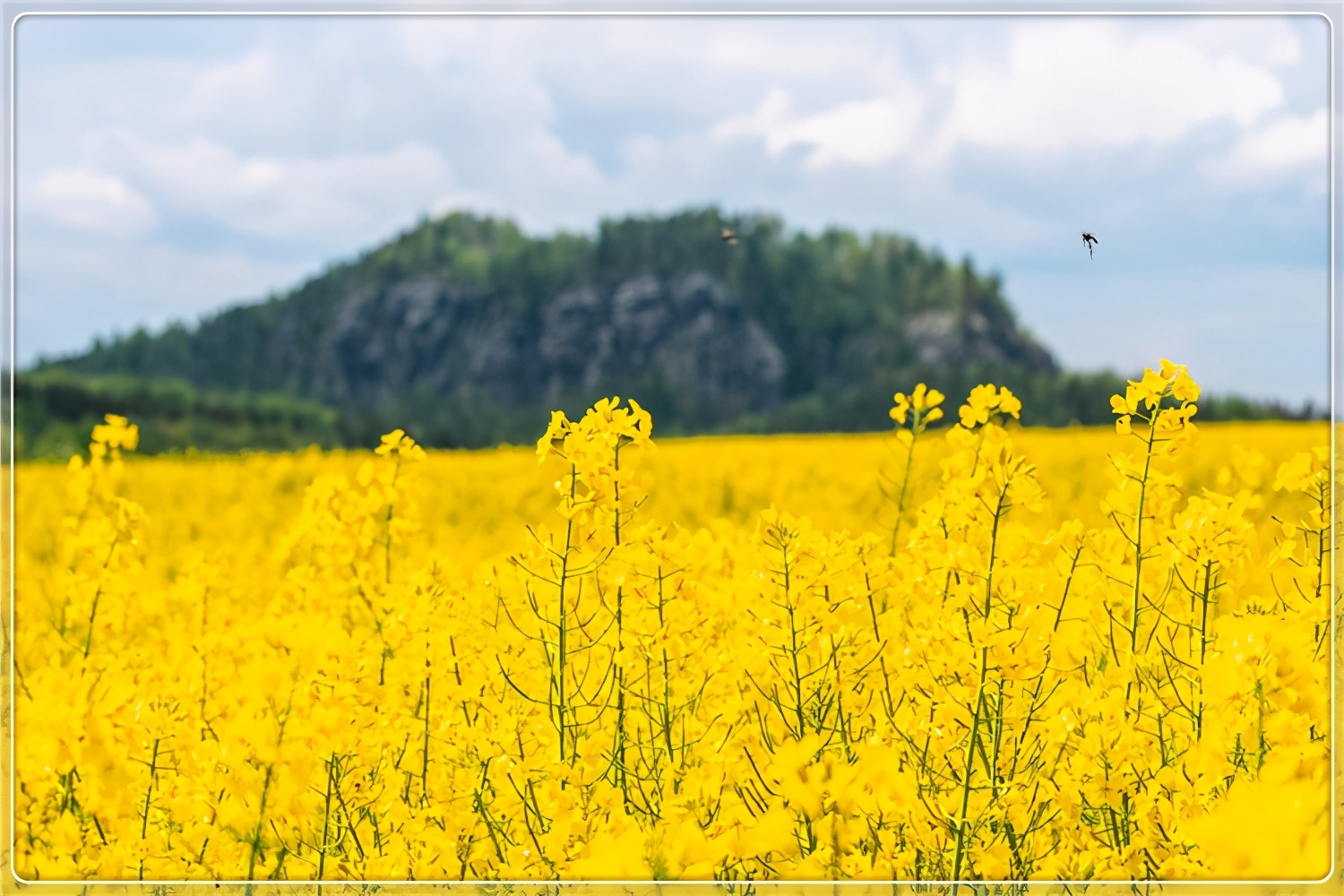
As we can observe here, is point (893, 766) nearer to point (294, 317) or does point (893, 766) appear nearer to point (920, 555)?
point (920, 555)

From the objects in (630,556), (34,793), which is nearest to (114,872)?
(34,793)

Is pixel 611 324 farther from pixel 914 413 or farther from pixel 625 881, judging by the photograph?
pixel 625 881

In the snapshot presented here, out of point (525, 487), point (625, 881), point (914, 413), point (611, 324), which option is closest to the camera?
point (625, 881)

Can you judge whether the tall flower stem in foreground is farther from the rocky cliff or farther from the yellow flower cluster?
the rocky cliff

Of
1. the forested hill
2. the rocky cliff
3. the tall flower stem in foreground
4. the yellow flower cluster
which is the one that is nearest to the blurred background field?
the tall flower stem in foreground

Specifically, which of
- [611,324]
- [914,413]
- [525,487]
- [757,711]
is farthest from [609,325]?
[757,711]

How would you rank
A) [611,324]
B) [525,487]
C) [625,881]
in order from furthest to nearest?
[611,324]
[525,487]
[625,881]
